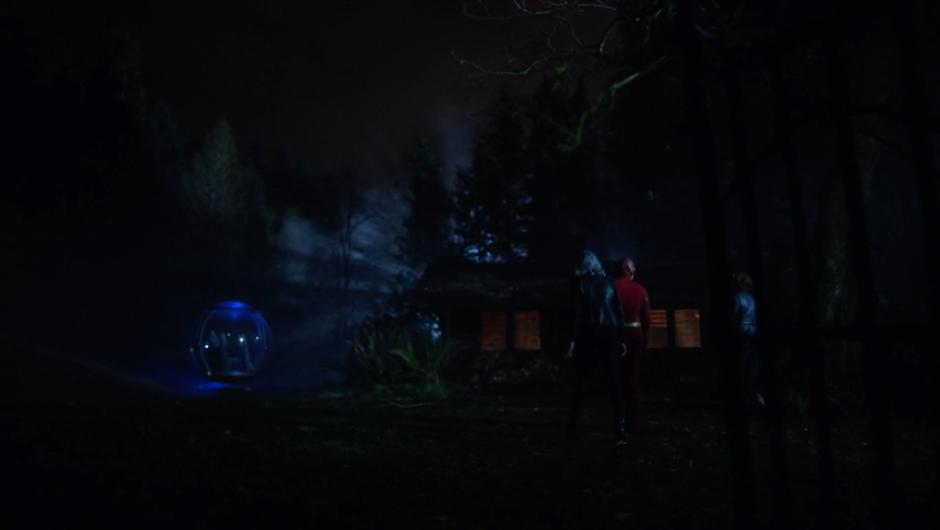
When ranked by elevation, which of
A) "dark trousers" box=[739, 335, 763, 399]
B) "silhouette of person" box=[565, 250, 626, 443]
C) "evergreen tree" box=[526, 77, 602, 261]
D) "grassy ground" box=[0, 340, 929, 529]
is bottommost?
"grassy ground" box=[0, 340, 929, 529]

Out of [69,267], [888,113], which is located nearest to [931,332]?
[888,113]

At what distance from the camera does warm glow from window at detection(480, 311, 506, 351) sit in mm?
20172

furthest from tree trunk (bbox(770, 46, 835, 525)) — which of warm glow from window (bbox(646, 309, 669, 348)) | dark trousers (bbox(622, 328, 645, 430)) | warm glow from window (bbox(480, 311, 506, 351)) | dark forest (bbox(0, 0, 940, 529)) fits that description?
warm glow from window (bbox(480, 311, 506, 351))

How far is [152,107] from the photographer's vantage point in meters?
43.3

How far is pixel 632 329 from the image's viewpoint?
780 cm

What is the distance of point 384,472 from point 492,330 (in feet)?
50.4

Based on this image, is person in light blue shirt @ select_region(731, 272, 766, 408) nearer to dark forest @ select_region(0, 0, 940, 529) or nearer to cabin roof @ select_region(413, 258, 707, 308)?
dark forest @ select_region(0, 0, 940, 529)

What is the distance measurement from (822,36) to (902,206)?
3024 centimetres

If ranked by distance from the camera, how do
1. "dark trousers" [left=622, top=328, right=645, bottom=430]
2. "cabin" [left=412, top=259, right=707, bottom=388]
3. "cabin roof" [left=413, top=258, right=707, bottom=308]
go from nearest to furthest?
"dark trousers" [left=622, top=328, right=645, bottom=430], "cabin roof" [left=413, top=258, right=707, bottom=308], "cabin" [left=412, top=259, right=707, bottom=388]

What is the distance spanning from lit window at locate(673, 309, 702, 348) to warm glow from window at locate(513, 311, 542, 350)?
458 centimetres

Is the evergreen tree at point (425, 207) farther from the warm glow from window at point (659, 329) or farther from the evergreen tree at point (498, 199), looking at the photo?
the warm glow from window at point (659, 329)

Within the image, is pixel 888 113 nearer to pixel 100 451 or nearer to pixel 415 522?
pixel 415 522

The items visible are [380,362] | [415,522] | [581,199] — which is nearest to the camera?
[415,522]

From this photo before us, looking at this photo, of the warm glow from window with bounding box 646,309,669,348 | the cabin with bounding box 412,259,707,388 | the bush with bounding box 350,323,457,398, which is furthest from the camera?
the warm glow from window with bounding box 646,309,669,348
